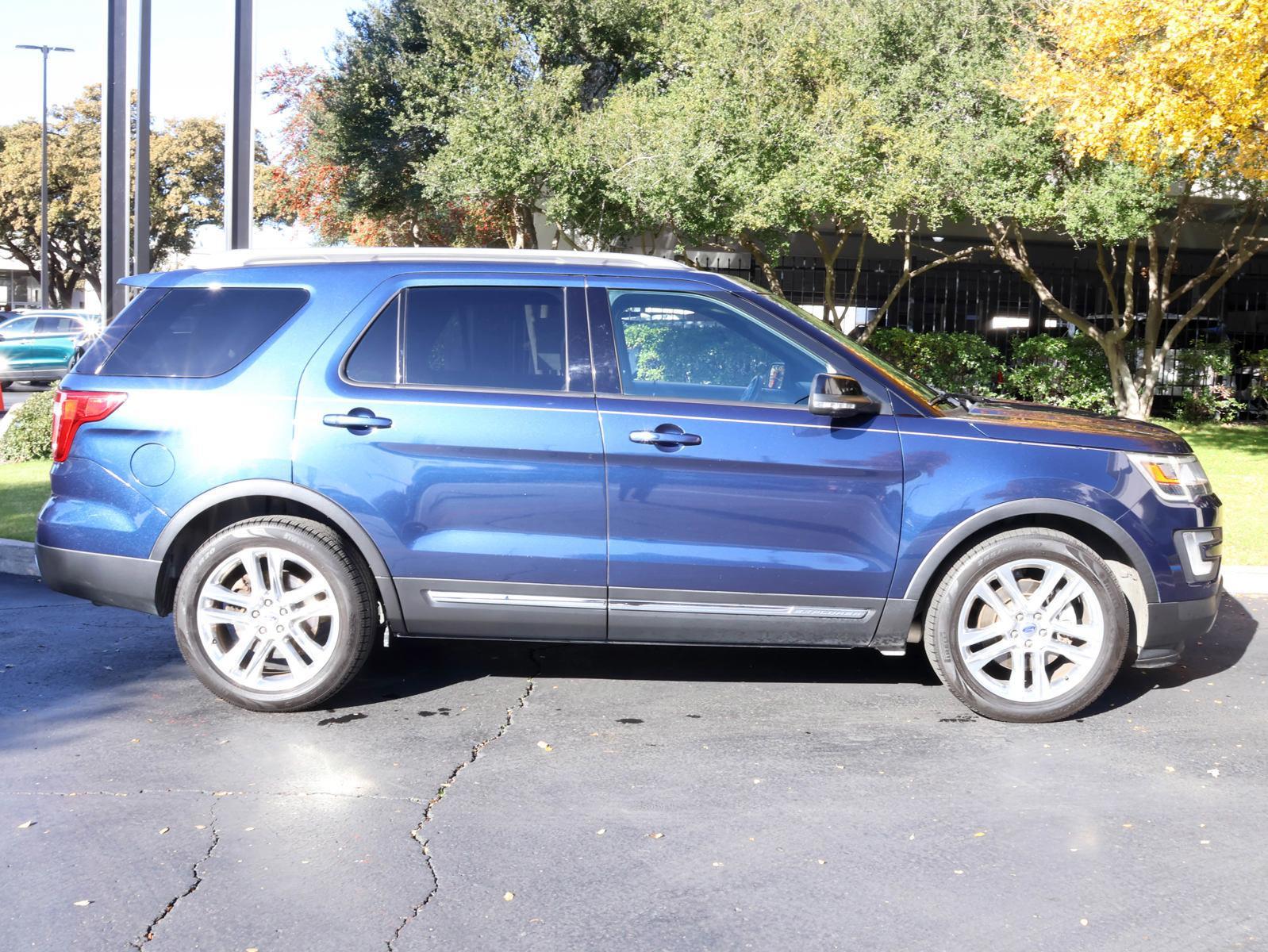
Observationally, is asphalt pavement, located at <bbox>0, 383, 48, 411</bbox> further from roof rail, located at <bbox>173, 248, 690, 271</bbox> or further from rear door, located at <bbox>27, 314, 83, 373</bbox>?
roof rail, located at <bbox>173, 248, 690, 271</bbox>

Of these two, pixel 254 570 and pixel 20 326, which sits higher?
pixel 20 326

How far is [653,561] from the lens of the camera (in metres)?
4.95

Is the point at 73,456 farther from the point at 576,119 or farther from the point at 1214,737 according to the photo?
the point at 576,119

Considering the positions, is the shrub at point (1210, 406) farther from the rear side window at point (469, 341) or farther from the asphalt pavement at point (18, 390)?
the asphalt pavement at point (18, 390)

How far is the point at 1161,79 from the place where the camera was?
1123 centimetres

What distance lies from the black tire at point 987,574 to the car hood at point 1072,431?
39 centimetres

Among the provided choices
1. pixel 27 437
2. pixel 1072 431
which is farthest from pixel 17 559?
pixel 1072 431

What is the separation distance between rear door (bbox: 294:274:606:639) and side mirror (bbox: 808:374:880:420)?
2.92ft

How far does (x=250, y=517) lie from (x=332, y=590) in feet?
1.67

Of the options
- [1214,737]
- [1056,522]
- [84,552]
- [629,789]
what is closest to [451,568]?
[629,789]

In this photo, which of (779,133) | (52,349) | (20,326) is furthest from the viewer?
(20,326)

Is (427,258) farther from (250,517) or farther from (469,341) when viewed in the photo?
(250,517)

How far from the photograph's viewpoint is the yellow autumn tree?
33.9 ft

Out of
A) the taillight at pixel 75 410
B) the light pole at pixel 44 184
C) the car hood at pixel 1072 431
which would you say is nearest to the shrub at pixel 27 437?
the taillight at pixel 75 410
